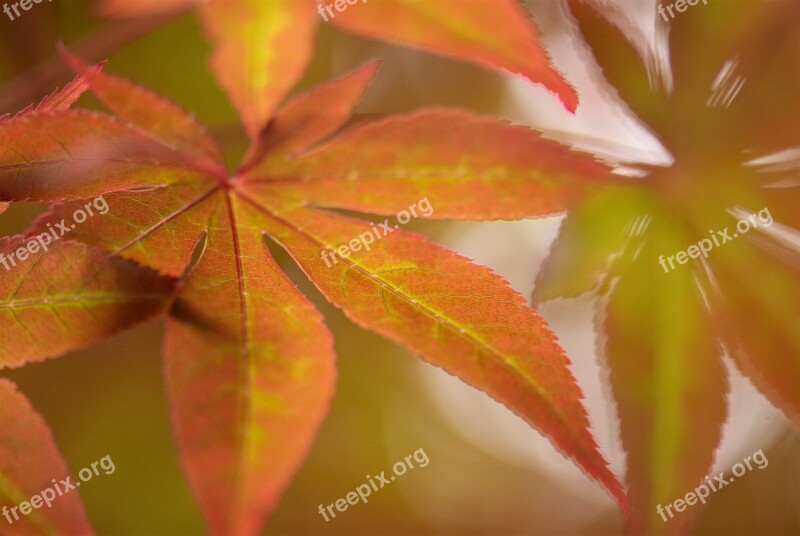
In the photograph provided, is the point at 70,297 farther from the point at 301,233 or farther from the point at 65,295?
the point at 301,233

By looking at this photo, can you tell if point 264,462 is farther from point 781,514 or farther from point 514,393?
point 781,514

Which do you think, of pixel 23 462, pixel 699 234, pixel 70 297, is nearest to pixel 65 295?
pixel 70 297

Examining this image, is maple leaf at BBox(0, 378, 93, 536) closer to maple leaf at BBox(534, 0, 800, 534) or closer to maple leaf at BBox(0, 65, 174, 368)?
maple leaf at BBox(0, 65, 174, 368)

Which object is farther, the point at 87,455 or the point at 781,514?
the point at 781,514

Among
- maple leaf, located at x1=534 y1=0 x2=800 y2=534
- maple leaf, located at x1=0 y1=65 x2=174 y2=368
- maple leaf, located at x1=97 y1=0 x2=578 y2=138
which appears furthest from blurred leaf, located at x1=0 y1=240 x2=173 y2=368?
maple leaf, located at x1=534 y1=0 x2=800 y2=534

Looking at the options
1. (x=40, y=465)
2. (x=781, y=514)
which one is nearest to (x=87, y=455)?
(x=40, y=465)

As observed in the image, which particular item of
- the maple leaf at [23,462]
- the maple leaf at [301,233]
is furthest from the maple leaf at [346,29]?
the maple leaf at [23,462]
